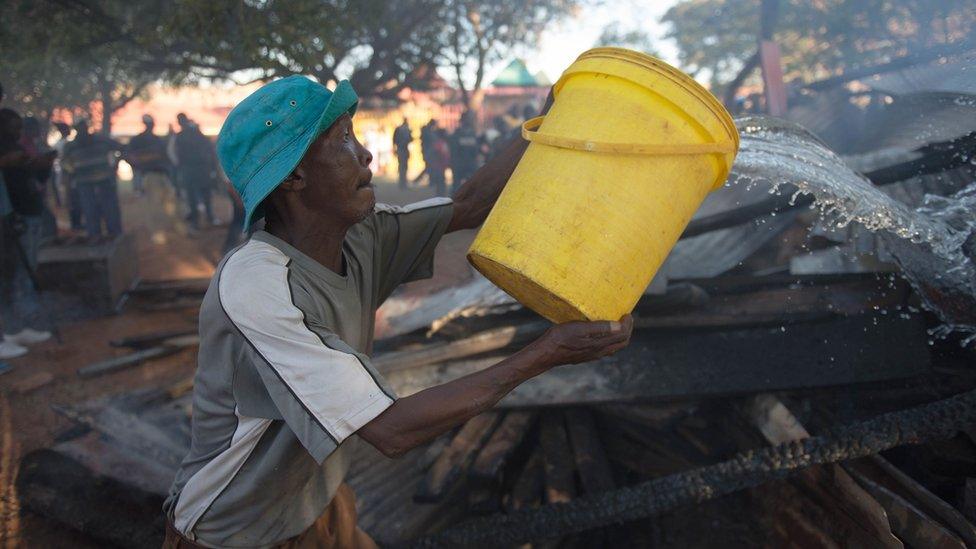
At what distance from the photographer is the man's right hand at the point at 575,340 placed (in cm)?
156

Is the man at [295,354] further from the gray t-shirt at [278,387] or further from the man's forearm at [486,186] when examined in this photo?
the man's forearm at [486,186]

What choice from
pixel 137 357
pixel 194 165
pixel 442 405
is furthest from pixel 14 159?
pixel 194 165

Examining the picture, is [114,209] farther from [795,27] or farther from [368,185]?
[795,27]

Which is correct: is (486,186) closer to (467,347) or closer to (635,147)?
(635,147)

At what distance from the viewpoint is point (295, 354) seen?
1.43 metres

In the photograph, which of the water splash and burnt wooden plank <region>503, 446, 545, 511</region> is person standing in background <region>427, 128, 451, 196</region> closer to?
burnt wooden plank <region>503, 446, 545, 511</region>

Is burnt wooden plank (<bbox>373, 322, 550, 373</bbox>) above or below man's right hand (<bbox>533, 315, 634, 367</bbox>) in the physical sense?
below

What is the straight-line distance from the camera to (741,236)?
15.8ft

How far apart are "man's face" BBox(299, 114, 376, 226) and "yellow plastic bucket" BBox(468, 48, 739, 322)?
388 mm

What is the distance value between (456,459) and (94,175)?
9.98 m

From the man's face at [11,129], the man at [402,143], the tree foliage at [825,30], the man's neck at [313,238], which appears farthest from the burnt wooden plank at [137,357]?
the man at [402,143]

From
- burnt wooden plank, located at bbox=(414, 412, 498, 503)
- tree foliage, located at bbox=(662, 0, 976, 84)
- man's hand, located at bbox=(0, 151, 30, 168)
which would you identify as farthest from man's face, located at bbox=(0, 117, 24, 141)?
tree foliage, located at bbox=(662, 0, 976, 84)

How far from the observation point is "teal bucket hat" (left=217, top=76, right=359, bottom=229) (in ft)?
5.21

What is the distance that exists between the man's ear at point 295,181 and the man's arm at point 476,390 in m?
0.68
